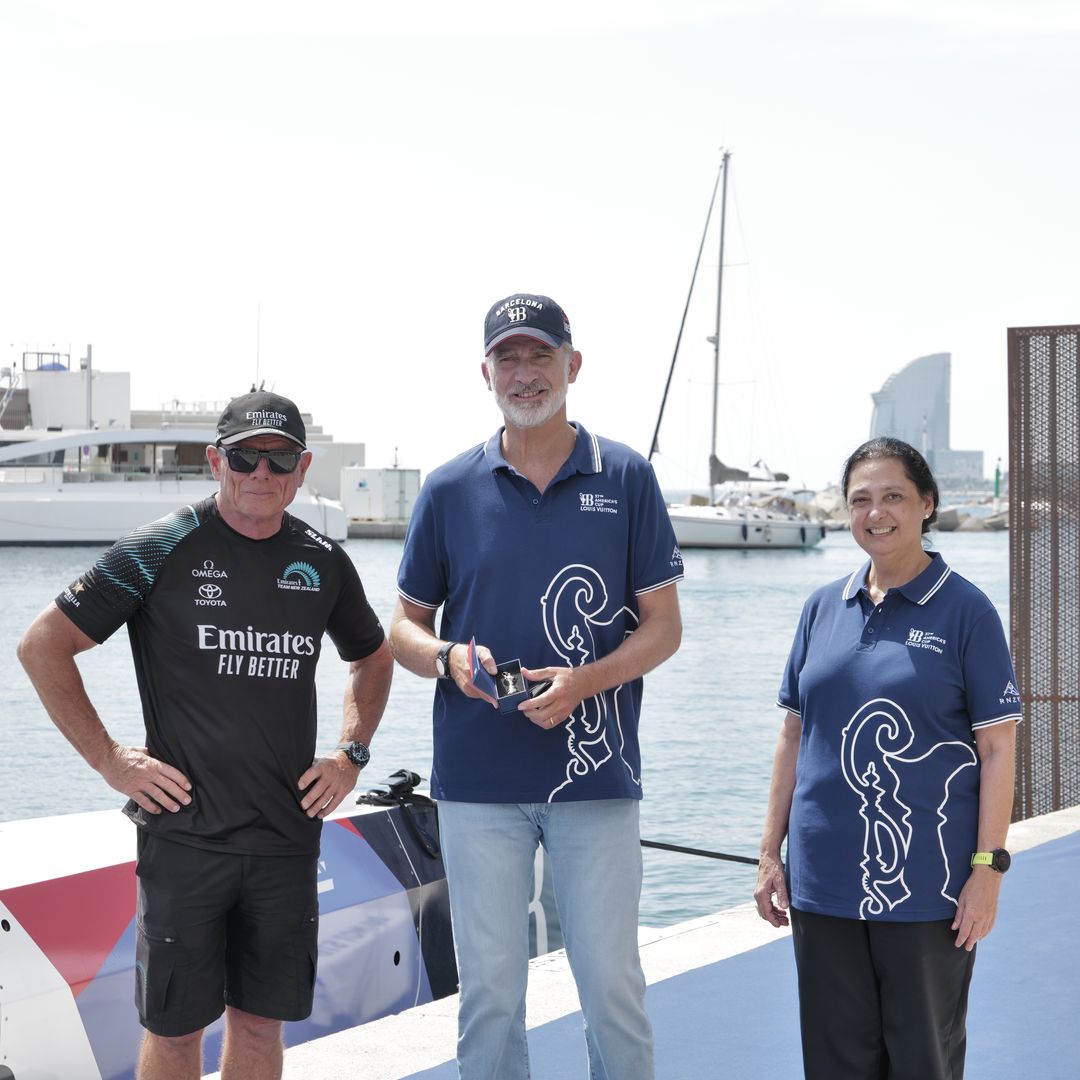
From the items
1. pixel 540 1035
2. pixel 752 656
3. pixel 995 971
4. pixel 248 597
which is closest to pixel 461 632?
pixel 248 597

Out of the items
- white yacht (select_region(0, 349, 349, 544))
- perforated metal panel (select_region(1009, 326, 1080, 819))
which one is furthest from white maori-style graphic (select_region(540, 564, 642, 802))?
white yacht (select_region(0, 349, 349, 544))

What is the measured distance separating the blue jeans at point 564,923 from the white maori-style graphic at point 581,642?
93 mm

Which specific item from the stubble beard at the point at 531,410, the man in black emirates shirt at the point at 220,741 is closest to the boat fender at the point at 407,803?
the man in black emirates shirt at the point at 220,741

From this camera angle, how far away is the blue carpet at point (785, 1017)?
3.42 meters

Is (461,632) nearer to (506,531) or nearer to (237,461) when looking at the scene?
(506,531)

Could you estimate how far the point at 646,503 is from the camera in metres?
2.89

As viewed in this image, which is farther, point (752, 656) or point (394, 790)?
point (752, 656)

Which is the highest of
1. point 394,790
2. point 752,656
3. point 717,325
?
point 717,325

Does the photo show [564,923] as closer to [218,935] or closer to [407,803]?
[218,935]

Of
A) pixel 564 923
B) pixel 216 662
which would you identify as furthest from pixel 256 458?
pixel 564 923

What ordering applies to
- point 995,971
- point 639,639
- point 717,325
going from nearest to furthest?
point 639,639 → point 995,971 → point 717,325

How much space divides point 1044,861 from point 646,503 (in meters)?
3.37

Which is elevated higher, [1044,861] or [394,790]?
[394,790]

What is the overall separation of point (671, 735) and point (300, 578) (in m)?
16.1
